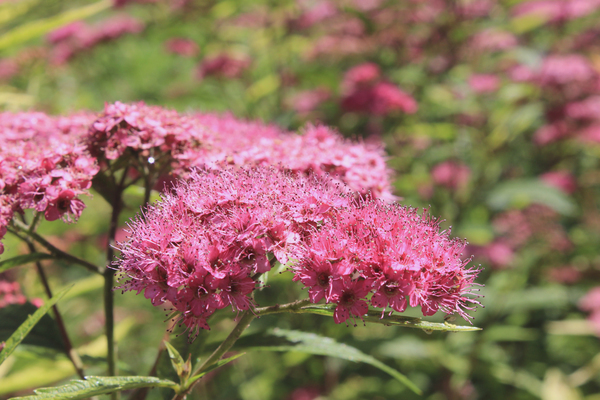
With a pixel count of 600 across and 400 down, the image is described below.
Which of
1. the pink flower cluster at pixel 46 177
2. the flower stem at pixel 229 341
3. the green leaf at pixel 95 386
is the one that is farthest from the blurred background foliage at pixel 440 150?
the green leaf at pixel 95 386

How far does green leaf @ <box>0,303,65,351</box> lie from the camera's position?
4.35 feet

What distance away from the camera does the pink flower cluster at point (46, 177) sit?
47.3 inches

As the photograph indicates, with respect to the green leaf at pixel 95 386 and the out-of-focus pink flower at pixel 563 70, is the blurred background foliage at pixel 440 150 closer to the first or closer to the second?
the out-of-focus pink flower at pixel 563 70

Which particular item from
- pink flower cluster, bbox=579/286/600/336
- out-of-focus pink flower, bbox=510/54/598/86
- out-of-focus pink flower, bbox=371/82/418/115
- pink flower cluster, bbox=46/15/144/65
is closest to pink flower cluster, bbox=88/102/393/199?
out-of-focus pink flower, bbox=371/82/418/115

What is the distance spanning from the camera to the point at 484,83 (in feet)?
12.0

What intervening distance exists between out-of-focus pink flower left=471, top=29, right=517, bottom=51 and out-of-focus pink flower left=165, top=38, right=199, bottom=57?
8.13 ft

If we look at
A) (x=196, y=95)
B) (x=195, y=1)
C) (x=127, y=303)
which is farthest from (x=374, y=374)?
(x=195, y=1)

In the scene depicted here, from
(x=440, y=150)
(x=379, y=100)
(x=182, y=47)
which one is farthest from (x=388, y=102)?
(x=182, y=47)

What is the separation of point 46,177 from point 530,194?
2.53 metres

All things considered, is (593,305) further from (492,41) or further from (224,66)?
(224,66)

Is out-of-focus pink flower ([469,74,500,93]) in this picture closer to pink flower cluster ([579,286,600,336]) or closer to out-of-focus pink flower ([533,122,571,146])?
out-of-focus pink flower ([533,122,571,146])

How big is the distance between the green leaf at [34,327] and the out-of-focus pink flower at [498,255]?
2.62 meters

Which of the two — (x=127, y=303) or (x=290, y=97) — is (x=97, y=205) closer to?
(x=127, y=303)

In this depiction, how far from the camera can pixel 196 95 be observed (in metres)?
3.46
